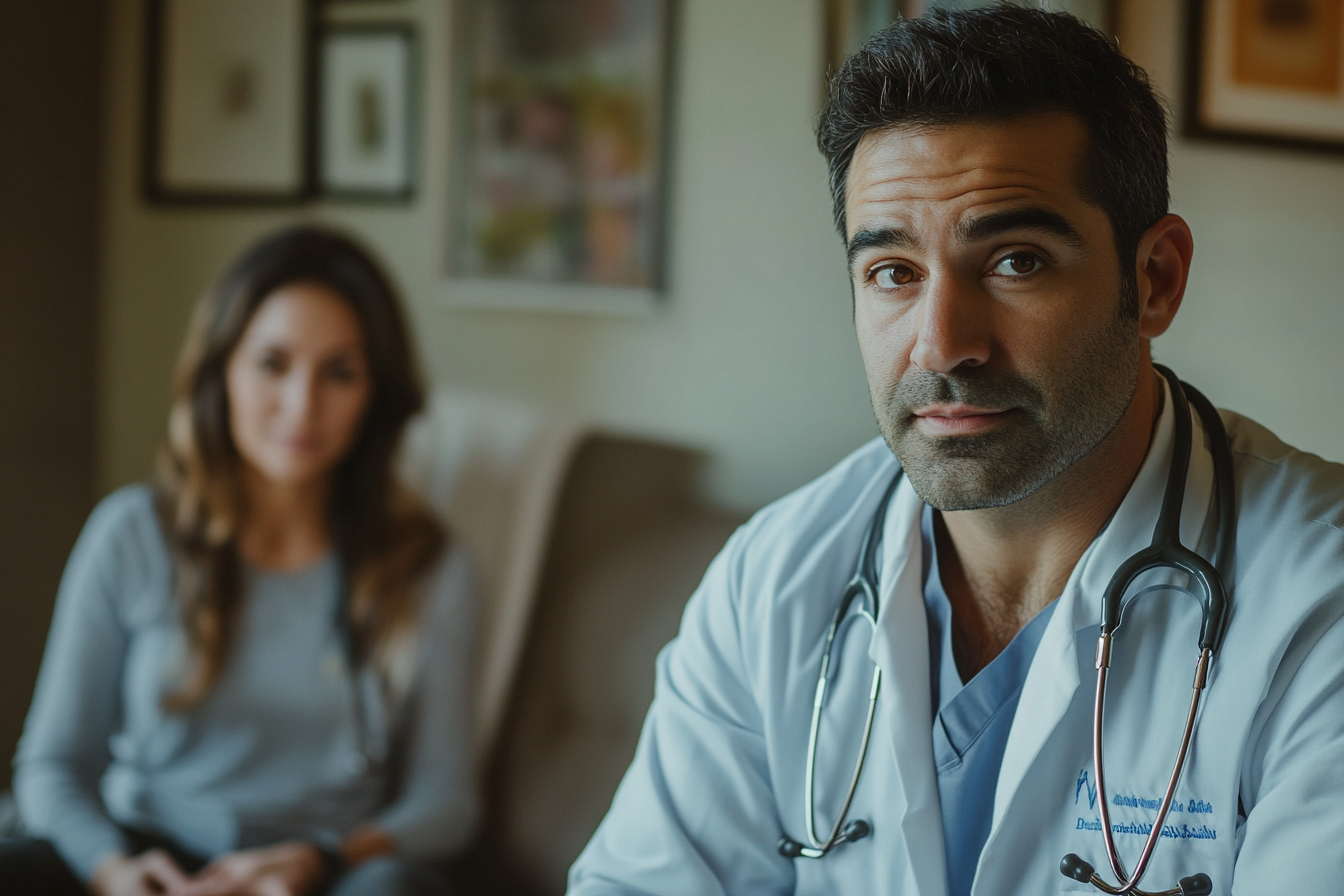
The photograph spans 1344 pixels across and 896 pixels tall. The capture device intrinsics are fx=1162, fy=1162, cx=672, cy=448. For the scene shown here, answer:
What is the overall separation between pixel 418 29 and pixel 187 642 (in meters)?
1.28

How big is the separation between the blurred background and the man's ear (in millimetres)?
567

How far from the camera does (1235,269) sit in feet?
5.36

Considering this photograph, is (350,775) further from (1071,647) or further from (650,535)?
(1071,647)

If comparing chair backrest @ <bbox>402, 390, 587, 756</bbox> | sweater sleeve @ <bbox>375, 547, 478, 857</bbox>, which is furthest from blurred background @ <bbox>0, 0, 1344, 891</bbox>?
sweater sleeve @ <bbox>375, 547, 478, 857</bbox>

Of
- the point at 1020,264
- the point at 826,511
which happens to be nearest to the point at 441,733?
the point at 826,511

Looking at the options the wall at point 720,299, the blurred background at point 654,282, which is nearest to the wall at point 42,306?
the blurred background at point 654,282

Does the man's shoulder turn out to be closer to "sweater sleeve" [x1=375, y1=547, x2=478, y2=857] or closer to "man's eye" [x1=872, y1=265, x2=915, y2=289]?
"man's eye" [x1=872, y1=265, x2=915, y2=289]

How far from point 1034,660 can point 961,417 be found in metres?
0.24

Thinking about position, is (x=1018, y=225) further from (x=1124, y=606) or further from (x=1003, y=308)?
(x=1124, y=606)

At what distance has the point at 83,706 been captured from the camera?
5.67ft

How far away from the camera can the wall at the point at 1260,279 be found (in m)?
1.59

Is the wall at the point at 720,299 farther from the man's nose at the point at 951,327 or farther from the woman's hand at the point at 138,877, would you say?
the woman's hand at the point at 138,877

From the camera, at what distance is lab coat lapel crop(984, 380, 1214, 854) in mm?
1016

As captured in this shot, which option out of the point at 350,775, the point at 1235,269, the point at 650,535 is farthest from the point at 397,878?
the point at 1235,269
